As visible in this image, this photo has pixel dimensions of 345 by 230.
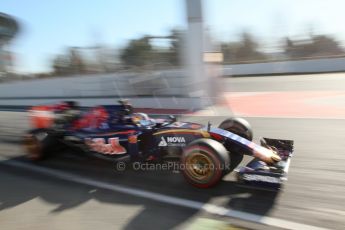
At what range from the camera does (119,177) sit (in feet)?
18.7

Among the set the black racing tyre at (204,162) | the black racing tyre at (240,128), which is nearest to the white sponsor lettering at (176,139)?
the black racing tyre at (204,162)

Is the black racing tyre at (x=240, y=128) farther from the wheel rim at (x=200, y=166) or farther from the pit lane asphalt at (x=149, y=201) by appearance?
the wheel rim at (x=200, y=166)

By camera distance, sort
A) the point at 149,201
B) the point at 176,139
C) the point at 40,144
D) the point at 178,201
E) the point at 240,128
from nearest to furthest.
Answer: the point at 178,201, the point at 149,201, the point at 176,139, the point at 240,128, the point at 40,144

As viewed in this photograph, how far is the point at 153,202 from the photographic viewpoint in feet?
15.3

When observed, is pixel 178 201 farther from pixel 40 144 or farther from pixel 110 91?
pixel 110 91

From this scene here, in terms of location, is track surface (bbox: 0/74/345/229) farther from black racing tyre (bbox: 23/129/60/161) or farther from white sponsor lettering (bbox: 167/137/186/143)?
white sponsor lettering (bbox: 167/137/186/143)

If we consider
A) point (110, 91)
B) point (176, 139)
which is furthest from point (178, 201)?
point (110, 91)

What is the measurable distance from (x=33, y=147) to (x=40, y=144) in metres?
0.24

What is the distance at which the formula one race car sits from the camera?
183 inches

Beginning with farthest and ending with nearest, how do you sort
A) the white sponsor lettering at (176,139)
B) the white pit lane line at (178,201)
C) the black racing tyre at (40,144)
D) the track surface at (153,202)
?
the black racing tyre at (40,144) < the white sponsor lettering at (176,139) < the track surface at (153,202) < the white pit lane line at (178,201)

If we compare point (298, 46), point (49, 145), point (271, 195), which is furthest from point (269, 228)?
point (298, 46)

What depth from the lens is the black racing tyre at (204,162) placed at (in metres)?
4.62

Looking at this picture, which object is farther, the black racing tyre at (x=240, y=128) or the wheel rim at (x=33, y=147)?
the wheel rim at (x=33, y=147)

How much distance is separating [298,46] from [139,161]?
991 inches
